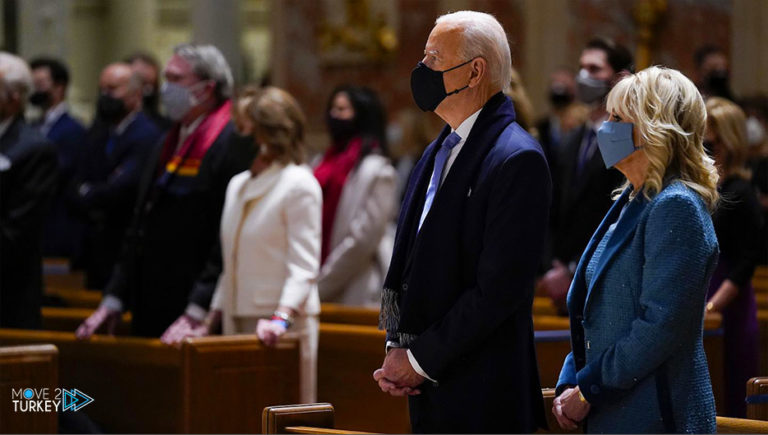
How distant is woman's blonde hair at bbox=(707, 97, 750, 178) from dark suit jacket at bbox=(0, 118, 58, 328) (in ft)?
9.51

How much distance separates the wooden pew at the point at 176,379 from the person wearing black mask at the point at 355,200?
1555 millimetres

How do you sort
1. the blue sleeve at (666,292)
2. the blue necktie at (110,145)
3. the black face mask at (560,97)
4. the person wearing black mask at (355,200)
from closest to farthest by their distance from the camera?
the blue sleeve at (666,292) < the person wearing black mask at (355,200) < the blue necktie at (110,145) < the black face mask at (560,97)

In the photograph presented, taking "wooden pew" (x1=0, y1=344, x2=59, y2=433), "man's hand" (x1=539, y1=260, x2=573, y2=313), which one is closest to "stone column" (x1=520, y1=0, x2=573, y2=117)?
"man's hand" (x1=539, y1=260, x2=573, y2=313)

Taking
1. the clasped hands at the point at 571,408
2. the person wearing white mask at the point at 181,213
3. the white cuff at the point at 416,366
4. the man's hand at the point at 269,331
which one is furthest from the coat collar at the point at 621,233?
the person wearing white mask at the point at 181,213

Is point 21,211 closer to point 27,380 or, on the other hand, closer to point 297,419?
point 27,380

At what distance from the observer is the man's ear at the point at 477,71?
10.6 feet

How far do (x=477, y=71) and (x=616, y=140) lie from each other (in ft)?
1.36

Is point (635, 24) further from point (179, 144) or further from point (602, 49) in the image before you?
point (179, 144)

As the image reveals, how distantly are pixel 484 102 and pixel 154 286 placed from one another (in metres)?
2.44

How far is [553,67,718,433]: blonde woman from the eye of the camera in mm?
2955

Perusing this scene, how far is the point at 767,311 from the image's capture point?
5832mm

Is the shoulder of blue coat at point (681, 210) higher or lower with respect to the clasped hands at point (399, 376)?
higher

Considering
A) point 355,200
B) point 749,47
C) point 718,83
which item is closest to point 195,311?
point 355,200

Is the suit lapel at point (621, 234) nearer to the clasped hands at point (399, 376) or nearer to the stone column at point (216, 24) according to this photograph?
the clasped hands at point (399, 376)
